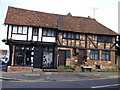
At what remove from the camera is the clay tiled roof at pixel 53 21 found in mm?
18047

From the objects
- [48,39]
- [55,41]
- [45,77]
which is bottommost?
[45,77]

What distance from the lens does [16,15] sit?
1847 centimetres

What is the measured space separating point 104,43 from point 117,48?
3635mm

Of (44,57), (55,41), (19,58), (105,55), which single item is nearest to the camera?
(19,58)

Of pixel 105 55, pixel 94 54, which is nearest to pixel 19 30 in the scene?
pixel 94 54

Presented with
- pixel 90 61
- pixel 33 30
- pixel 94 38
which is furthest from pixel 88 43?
pixel 33 30

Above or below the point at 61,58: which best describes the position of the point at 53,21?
above

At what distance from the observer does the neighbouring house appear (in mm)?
17391

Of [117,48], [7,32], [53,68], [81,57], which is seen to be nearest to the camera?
[7,32]

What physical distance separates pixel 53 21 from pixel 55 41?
120 inches

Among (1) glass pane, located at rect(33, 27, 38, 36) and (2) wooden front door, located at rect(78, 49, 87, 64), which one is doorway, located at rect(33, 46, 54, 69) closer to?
(1) glass pane, located at rect(33, 27, 38, 36)

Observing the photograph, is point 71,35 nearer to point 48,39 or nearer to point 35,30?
point 48,39

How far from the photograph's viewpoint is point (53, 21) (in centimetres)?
1983

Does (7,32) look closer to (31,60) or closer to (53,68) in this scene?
(31,60)
